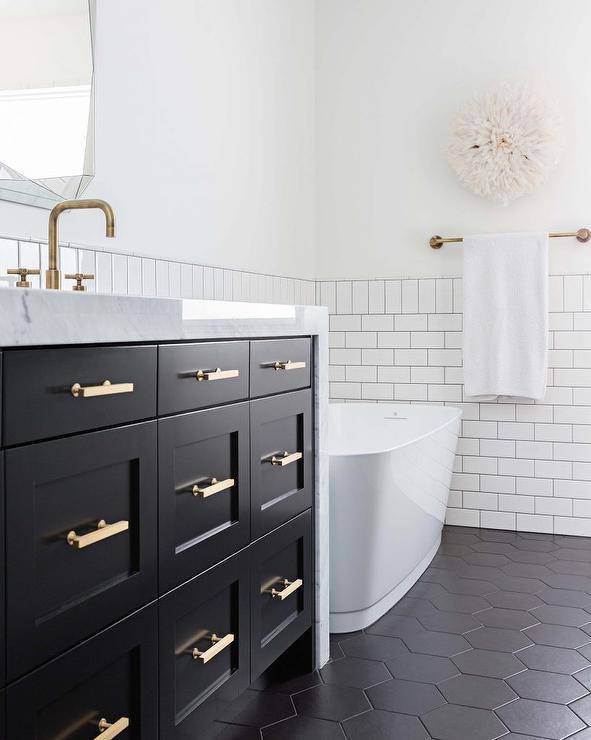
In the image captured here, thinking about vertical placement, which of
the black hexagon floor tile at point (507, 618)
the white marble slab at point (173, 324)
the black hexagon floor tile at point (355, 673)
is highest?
the white marble slab at point (173, 324)

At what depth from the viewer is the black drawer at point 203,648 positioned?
5.09 feet

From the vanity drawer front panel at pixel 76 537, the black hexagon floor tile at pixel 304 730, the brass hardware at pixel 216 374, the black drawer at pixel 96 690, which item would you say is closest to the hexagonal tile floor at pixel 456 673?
the black hexagon floor tile at pixel 304 730

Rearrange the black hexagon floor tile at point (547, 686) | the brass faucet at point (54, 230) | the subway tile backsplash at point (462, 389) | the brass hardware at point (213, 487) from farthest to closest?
the subway tile backsplash at point (462, 389)
the black hexagon floor tile at point (547, 686)
the brass faucet at point (54, 230)
the brass hardware at point (213, 487)

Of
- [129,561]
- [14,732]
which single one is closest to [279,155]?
[129,561]

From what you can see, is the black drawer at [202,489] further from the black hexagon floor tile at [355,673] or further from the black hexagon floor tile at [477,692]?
the black hexagon floor tile at [477,692]

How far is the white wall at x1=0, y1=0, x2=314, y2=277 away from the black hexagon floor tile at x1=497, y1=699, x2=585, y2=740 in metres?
1.80

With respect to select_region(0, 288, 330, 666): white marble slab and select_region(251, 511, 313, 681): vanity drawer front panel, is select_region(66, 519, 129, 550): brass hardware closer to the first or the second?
select_region(0, 288, 330, 666): white marble slab

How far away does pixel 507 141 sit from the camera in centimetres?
381

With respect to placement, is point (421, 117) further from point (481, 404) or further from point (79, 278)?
point (79, 278)

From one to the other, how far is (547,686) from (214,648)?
1.09m

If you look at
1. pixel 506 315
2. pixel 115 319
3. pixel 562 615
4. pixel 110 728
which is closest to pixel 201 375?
pixel 115 319

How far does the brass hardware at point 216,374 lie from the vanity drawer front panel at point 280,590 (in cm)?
44

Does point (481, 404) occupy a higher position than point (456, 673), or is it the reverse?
point (481, 404)

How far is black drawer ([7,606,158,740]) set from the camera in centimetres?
118
